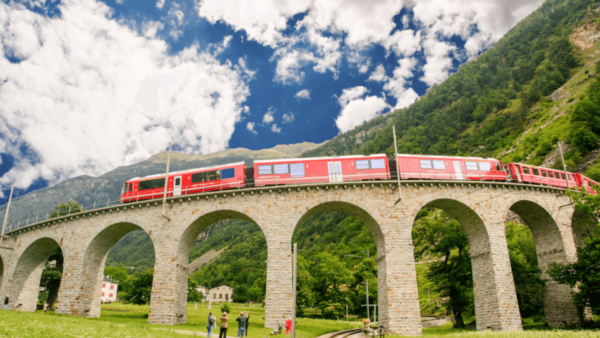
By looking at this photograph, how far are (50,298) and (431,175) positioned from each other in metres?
44.6

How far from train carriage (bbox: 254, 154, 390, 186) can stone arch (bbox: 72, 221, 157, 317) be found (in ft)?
37.4

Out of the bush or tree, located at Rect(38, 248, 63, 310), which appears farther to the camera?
the bush

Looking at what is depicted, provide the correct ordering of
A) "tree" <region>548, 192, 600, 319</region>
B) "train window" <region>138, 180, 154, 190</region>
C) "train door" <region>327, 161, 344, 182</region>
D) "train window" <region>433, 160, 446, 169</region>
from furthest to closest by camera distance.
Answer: "train window" <region>138, 180, 154, 190</region>, "train window" <region>433, 160, 446, 169</region>, "train door" <region>327, 161, 344, 182</region>, "tree" <region>548, 192, 600, 319</region>

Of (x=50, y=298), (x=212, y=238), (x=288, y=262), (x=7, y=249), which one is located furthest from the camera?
(x=212, y=238)

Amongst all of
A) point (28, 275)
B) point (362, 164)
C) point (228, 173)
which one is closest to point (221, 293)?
point (28, 275)

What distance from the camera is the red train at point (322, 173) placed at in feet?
95.1

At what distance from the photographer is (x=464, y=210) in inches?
1139

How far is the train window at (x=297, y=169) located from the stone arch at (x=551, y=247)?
17386mm

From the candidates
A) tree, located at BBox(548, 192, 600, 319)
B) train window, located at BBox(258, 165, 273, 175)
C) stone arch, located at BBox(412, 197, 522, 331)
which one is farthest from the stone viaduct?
Result: tree, located at BBox(548, 192, 600, 319)

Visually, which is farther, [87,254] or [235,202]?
[87,254]

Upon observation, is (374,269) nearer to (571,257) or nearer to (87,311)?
(571,257)

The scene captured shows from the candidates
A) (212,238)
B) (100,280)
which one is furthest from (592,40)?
(212,238)

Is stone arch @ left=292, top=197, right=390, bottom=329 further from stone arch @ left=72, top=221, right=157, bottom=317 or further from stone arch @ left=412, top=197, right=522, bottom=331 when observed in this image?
stone arch @ left=72, top=221, right=157, bottom=317

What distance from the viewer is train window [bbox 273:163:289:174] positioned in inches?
1145
